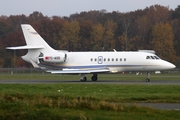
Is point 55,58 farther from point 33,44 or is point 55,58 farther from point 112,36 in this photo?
point 112,36

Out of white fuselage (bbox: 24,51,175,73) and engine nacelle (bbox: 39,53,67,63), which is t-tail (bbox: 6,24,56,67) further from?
engine nacelle (bbox: 39,53,67,63)

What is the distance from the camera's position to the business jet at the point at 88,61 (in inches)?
1720

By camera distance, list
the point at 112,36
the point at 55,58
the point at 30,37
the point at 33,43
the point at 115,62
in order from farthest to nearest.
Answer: the point at 112,36
the point at 33,43
the point at 30,37
the point at 55,58
the point at 115,62

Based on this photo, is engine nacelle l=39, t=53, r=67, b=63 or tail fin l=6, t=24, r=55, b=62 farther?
tail fin l=6, t=24, r=55, b=62

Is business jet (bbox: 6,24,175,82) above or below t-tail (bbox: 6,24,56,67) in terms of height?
below

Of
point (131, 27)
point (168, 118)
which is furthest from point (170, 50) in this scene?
point (168, 118)

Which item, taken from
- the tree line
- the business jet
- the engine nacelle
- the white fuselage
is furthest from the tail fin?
the tree line

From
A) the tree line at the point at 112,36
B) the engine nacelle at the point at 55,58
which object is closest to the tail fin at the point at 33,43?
the engine nacelle at the point at 55,58

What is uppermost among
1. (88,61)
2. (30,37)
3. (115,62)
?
(30,37)

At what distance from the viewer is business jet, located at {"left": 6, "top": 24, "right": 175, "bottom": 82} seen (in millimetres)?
43688

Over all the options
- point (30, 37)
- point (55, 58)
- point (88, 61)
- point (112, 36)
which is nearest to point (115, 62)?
point (88, 61)

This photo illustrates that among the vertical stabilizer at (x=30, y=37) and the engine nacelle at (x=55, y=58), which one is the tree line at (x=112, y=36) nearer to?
the vertical stabilizer at (x=30, y=37)

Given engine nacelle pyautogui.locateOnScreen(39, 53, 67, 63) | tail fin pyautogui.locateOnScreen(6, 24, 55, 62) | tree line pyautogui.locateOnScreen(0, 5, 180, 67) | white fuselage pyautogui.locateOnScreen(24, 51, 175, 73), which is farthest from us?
tree line pyautogui.locateOnScreen(0, 5, 180, 67)

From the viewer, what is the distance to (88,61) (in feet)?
150
